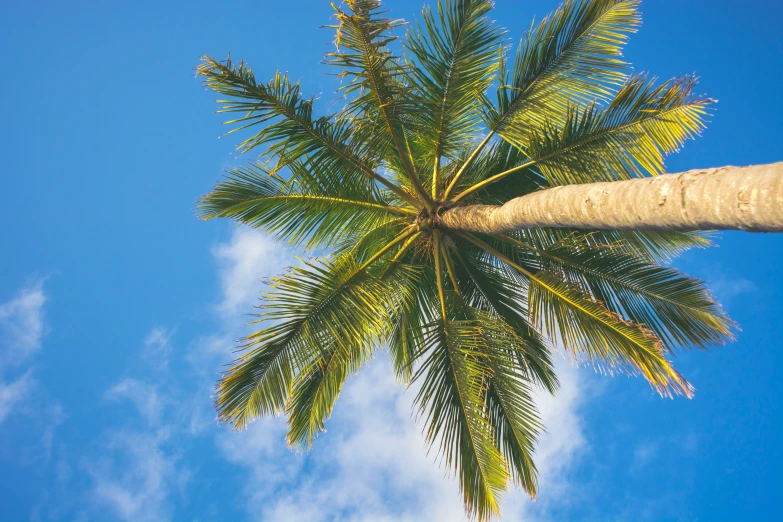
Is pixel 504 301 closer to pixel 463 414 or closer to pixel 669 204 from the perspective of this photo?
pixel 463 414

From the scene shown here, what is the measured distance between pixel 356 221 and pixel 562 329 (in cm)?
315

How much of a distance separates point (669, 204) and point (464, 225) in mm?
3035

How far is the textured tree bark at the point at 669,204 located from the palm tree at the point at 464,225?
93 millimetres

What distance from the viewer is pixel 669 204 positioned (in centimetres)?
384

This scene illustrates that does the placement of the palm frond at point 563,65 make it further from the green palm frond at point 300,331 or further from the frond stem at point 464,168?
the green palm frond at point 300,331

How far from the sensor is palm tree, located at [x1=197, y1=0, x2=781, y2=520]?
19.7 feet

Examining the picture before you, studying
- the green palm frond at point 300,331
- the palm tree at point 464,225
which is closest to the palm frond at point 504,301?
the palm tree at point 464,225

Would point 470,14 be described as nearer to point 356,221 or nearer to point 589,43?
point 589,43

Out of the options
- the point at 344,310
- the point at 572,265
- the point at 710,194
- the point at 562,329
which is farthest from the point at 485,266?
the point at 710,194

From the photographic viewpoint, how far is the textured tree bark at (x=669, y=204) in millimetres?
3162

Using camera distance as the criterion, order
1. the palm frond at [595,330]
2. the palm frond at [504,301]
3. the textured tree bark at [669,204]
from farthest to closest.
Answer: the palm frond at [504,301], the palm frond at [595,330], the textured tree bark at [669,204]

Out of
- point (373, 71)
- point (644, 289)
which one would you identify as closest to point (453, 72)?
point (373, 71)

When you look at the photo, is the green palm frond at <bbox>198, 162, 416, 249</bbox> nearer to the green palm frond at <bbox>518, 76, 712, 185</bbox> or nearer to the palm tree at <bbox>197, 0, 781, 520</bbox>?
the palm tree at <bbox>197, 0, 781, 520</bbox>

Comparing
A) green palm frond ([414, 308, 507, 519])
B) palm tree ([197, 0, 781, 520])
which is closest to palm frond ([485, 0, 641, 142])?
palm tree ([197, 0, 781, 520])
